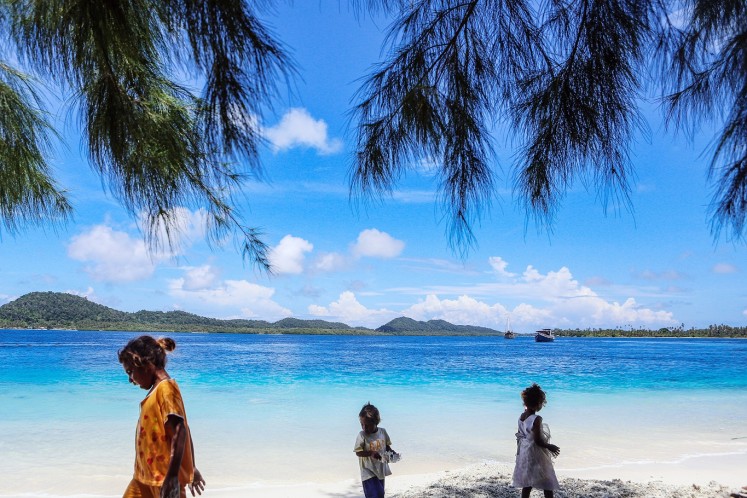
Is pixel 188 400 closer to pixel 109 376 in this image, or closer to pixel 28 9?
pixel 109 376

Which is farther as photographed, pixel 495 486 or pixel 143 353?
pixel 495 486

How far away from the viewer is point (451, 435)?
9.05m

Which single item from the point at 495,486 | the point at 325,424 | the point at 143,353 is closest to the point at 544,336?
the point at 325,424

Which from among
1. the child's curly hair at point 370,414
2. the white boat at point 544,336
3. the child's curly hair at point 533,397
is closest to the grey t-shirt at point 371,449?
the child's curly hair at point 370,414

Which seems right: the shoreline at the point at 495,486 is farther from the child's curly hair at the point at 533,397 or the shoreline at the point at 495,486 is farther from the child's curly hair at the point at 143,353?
the child's curly hair at the point at 143,353

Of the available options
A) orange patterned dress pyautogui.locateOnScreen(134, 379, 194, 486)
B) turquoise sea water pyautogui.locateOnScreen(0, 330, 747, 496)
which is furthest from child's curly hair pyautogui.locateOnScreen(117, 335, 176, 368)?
turquoise sea water pyautogui.locateOnScreen(0, 330, 747, 496)

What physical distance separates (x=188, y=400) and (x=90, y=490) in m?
8.50

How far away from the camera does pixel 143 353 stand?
2271 mm

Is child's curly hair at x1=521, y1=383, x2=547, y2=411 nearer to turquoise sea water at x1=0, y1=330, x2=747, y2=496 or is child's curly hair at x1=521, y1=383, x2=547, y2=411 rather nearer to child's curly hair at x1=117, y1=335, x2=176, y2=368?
child's curly hair at x1=117, y1=335, x2=176, y2=368

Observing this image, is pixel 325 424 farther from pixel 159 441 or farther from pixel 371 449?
pixel 159 441

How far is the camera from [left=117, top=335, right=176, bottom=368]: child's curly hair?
2250 mm

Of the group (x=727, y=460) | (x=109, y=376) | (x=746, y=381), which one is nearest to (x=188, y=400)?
(x=109, y=376)

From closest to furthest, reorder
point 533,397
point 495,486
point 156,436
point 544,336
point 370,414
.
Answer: point 156,436, point 370,414, point 533,397, point 495,486, point 544,336

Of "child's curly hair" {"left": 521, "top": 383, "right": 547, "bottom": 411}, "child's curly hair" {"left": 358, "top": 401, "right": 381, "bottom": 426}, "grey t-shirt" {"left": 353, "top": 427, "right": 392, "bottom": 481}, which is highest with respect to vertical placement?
"child's curly hair" {"left": 521, "top": 383, "right": 547, "bottom": 411}
